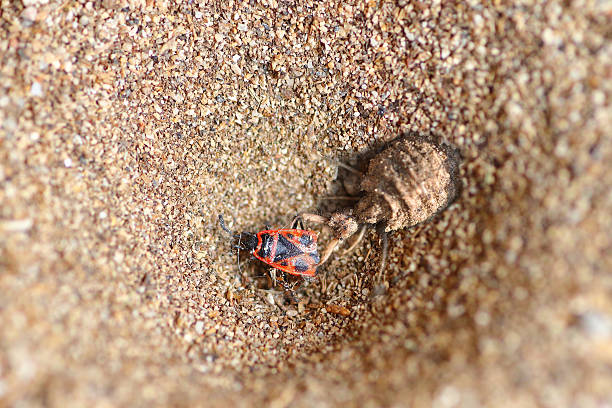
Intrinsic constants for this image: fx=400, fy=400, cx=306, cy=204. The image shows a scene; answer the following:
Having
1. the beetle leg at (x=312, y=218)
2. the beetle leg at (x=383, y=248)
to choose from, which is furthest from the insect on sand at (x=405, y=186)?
the beetle leg at (x=312, y=218)

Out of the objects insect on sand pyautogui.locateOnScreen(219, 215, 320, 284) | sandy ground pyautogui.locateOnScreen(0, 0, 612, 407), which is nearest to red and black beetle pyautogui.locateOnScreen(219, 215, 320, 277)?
insect on sand pyautogui.locateOnScreen(219, 215, 320, 284)

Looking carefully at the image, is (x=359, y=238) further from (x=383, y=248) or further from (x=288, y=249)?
(x=288, y=249)

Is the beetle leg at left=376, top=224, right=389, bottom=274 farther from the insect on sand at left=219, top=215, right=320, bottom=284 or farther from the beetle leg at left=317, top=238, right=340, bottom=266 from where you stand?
the insect on sand at left=219, top=215, right=320, bottom=284

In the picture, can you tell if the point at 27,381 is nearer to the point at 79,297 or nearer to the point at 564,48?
the point at 79,297

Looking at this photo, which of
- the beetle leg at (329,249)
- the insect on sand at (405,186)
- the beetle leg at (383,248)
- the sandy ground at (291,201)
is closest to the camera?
the sandy ground at (291,201)

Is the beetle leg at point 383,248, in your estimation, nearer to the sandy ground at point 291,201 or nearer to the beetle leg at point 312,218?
the sandy ground at point 291,201

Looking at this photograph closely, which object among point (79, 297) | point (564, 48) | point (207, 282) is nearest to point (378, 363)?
point (207, 282)
